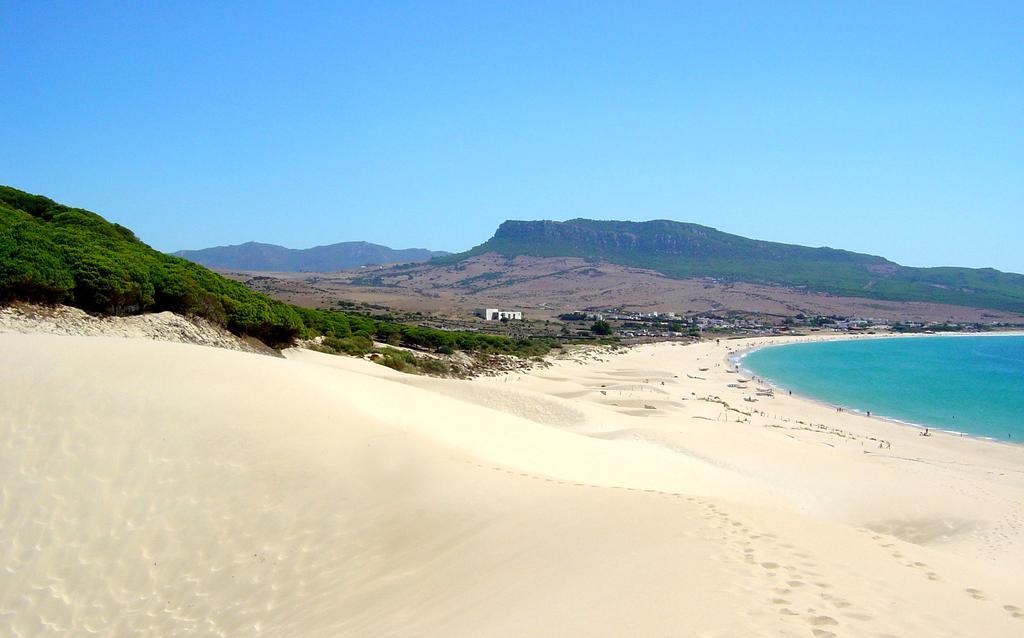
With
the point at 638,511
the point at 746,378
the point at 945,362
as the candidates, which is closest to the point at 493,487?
the point at 638,511

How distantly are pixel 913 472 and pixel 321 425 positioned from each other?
796 inches

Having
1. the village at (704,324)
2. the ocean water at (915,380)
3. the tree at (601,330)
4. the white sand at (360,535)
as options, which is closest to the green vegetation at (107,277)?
the white sand at (360,535)

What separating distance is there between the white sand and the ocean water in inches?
1183

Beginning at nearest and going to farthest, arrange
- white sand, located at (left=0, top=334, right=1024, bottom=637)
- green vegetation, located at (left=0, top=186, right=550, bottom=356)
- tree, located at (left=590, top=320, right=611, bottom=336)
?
white sand, located at (left=0, top=334, right=1024, bottom=637), green vegetation, located at (left=0, top=186, right=550, bottom=356), tree, located at (left=590, top=320, right=611, bottom=336)

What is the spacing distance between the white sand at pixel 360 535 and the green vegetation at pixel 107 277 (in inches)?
268

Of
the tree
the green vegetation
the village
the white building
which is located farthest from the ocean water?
the white building

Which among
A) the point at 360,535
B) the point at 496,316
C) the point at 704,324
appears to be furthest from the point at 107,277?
the point at 704,324

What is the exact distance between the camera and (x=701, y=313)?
147625 mm

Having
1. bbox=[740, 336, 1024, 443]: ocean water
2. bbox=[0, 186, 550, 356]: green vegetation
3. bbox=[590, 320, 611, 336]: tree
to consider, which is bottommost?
bbox=[740, 336, 1024, 443]: ocean water

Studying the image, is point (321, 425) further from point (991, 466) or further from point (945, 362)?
point (945, 362)

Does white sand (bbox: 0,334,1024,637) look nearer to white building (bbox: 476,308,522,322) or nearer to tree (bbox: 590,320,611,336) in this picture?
tree (bbox: 590,320,611,336)

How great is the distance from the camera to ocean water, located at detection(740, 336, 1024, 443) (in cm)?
4016

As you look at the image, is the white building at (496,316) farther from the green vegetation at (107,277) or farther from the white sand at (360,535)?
the white sand at (360,535)

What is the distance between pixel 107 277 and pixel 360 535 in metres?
17.3
